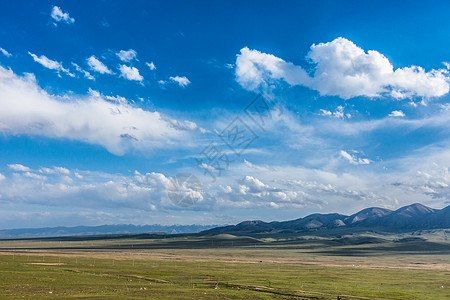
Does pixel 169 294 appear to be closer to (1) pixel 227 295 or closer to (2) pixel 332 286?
(1) pixel 227 295

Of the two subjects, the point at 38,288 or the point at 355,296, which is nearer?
the point at 38,288

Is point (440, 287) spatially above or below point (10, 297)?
below

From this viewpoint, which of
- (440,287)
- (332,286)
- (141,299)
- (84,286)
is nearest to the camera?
(141,299)

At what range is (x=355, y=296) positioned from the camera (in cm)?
5338

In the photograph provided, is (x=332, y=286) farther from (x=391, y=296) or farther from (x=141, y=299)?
(x=141, y=299)

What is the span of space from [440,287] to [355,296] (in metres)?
28.8

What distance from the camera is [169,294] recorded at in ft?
156

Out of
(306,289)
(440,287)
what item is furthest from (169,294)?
(440,287)

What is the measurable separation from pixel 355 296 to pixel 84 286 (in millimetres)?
41283


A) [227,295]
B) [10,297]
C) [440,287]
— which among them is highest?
[10,297]

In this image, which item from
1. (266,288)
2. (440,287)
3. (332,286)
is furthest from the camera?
(440,287)

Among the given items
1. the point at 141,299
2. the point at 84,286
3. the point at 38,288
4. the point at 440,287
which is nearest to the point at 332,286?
the point at 440,287

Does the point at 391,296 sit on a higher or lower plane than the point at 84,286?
lower

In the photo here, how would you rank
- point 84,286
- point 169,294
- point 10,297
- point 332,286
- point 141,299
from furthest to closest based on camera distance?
point 332,286, point 84,286, point 169,294, point 141,299, point 10,297
